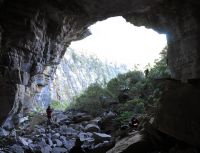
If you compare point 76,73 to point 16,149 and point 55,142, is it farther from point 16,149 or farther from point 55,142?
point 16,149

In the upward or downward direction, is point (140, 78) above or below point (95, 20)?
below

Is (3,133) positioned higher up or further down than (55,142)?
higher up

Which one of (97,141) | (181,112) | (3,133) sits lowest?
(97,141)

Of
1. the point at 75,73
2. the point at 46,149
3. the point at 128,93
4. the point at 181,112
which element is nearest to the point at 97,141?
the point at 46,149

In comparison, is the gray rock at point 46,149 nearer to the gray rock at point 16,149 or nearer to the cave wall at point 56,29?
the gray rock at point 16,149

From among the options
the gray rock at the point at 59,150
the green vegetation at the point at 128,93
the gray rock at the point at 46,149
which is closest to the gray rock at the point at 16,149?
the gray rock at the point at 46,149

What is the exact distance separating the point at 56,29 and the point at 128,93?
785 cm

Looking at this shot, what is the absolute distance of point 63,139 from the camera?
10.9m

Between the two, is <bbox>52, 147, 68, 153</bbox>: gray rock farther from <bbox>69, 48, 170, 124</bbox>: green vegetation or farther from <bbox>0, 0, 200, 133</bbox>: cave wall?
<bbox>69, 48, 170, 124</bbox>: green vegetation

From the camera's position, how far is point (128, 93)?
1814 centimetres

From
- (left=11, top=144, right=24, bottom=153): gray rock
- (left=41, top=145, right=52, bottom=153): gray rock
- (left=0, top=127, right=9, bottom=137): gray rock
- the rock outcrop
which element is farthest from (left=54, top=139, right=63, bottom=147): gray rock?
(left=0, top=127, right=9, bottom=137): gray rock

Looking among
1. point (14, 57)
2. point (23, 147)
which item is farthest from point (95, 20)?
point (23, 147)

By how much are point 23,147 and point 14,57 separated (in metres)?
3.12

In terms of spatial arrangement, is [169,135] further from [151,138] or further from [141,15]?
[141,15]
